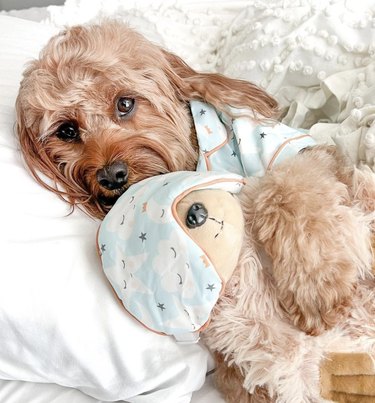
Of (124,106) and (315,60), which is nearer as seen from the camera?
(124,106)

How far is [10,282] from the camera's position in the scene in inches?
42.4

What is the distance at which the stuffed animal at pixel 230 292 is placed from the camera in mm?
953

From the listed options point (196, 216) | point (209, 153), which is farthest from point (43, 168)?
point (196, 216)

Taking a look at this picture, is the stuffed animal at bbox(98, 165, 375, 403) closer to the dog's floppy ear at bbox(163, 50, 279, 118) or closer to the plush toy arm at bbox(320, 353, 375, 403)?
the plush toy arm at bbox(320, 353, 375, 403)

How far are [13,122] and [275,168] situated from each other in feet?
2.08

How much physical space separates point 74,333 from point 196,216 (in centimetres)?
32

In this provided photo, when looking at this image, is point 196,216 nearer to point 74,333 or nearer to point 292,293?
point 292,293

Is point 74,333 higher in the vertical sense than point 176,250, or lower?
lower

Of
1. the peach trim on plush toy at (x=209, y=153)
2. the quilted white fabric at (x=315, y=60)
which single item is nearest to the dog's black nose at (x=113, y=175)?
the peach trim on plush toy at (x=209, y=153)

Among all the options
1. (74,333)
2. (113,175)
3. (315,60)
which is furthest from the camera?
(315,60)

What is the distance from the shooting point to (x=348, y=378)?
3.21ft

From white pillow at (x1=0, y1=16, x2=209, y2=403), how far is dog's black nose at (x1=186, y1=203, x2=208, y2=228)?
225mm

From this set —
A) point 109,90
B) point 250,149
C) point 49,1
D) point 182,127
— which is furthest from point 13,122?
point 49,1

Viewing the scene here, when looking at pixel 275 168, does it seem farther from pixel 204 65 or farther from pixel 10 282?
pixel 204 65
